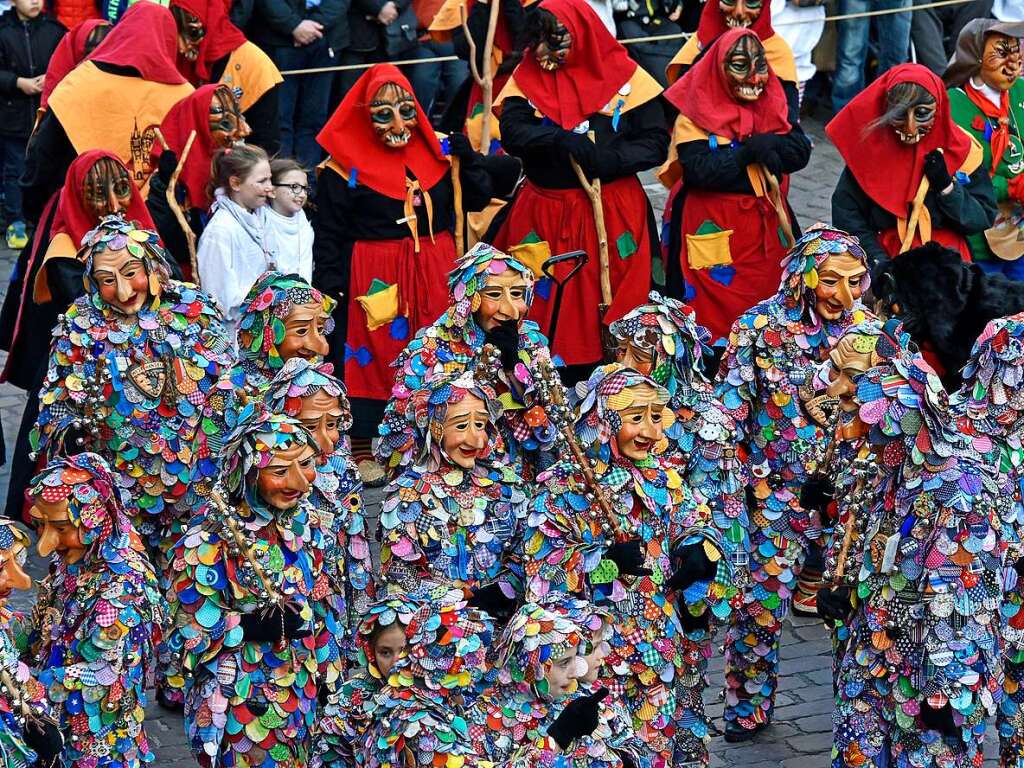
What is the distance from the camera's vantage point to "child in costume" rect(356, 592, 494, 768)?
24.1 ft

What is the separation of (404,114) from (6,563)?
14.1 feet

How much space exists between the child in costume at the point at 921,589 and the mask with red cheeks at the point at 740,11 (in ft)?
14.1

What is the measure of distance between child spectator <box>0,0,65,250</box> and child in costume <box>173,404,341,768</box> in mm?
6061

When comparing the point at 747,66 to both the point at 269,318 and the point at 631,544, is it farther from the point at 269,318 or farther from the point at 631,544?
the point at 631,544

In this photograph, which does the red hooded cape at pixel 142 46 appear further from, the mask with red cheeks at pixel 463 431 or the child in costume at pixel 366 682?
the child in costume at pixel 366 682

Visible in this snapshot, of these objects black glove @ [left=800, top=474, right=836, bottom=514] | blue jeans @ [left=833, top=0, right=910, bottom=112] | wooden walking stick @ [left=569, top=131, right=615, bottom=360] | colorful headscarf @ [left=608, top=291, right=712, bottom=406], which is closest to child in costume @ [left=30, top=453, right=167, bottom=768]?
colorful headscarf @ [left=608, top=291, right=712, bottom=406]

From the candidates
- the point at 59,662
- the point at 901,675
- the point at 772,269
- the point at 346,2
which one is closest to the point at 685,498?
the point at 901,675

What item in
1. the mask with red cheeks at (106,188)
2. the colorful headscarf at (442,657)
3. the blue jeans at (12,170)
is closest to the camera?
the colorful headscarf at (442,657)

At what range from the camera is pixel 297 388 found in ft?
28.3

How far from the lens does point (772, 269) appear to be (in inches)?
448

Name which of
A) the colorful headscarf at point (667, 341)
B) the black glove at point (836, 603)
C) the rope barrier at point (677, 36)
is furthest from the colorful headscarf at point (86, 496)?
the rope barrier at point (677, 36)

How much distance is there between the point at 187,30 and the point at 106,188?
2.42 meters

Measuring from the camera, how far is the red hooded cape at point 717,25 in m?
12.1

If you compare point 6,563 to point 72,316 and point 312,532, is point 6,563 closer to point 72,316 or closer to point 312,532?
point 312,532
